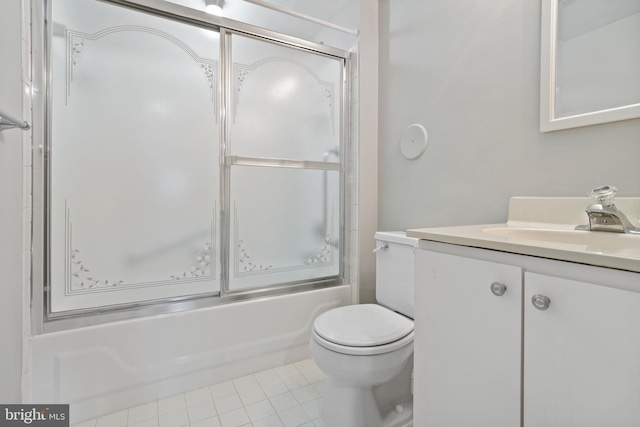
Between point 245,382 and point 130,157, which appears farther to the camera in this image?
point 245,382

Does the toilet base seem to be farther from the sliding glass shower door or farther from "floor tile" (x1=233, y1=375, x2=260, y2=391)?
the sliding glass shower door

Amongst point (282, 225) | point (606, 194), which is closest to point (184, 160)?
point (282, 225)

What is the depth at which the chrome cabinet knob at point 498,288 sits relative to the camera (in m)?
0.63

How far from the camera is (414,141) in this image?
167 cm

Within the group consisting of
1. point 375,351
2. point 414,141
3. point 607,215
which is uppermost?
point 414,141

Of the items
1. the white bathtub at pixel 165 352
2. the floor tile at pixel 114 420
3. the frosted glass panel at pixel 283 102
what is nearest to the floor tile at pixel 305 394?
the white bathtub at pixel 165 352

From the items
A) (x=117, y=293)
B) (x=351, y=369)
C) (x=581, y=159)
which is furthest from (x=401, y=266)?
(x=117, y=293)

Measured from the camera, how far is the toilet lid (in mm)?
1119

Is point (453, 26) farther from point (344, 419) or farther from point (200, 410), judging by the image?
point (200, 410)

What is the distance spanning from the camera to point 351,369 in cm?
108

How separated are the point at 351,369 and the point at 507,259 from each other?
702 millimetres

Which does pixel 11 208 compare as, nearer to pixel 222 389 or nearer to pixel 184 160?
pixel 184 160

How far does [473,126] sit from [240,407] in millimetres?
1688

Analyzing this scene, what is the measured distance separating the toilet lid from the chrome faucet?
27.7 inches
